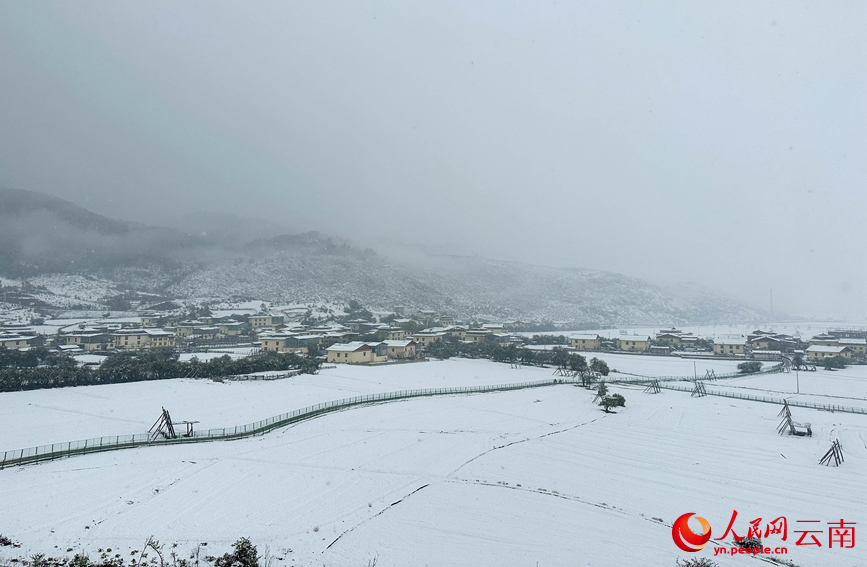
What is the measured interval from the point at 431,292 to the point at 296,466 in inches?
4819

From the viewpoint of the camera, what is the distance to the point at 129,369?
33.3 meters

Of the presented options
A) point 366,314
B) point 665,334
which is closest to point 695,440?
point 665,334

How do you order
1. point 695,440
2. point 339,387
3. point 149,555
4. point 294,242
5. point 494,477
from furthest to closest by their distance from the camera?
point 294,242 → point 339,387 → point 695,440 → point 494,477 → point 149,555

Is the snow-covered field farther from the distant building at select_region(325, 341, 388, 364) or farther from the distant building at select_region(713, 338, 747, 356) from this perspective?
the distant building at select_region(713, 338, 747, 356)

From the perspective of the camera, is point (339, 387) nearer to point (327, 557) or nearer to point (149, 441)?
point (149, 441)

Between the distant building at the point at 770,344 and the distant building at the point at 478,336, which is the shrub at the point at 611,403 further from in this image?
the distant building at the point at 770,344

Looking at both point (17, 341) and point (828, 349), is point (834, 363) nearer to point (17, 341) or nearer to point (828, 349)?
point (828, 349)

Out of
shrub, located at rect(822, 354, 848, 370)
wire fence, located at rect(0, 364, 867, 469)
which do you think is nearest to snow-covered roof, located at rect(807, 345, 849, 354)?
shrub, located at rect(822, 354, 848, 370)

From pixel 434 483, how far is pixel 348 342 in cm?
4233

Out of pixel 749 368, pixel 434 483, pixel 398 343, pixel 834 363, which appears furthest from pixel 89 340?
pixel 834 363

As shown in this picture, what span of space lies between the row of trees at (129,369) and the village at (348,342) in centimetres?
517

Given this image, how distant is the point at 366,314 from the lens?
295 ft

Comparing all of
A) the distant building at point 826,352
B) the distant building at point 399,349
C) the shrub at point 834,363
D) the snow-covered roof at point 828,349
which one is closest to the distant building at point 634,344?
the distant building at point 826,352

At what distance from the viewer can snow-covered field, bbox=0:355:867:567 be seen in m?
10.7
